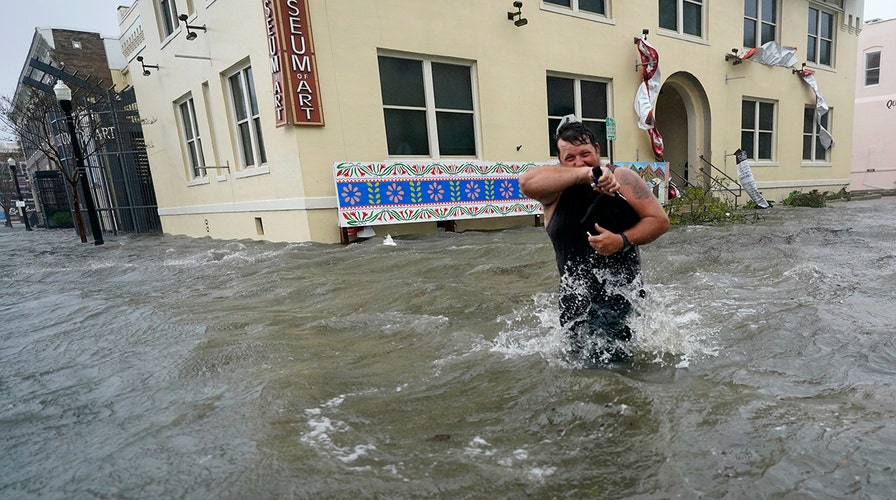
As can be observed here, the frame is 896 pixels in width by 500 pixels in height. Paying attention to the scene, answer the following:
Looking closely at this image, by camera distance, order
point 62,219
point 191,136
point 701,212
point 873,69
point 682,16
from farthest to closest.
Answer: point 62,219, point 873,69, point 682,16, point 191,136, point 701,212

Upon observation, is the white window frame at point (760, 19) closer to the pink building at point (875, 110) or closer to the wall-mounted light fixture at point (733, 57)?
the wall-mounted light fixture at point (733, 57)

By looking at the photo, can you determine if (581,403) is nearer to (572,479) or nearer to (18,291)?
(572,479)

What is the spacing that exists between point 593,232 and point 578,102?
970 cm

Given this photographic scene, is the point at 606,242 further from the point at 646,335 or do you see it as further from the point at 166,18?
the point at 166,18

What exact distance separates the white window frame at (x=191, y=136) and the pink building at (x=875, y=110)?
102ft

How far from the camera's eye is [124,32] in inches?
579

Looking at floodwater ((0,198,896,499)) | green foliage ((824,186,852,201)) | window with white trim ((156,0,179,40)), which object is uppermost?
window with white trim ((156,0,179,40))

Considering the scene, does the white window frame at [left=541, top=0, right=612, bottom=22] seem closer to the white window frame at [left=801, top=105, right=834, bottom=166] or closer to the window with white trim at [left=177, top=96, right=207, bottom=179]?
the window with white trim at [left=177, top=96, right=207, bottom=179]

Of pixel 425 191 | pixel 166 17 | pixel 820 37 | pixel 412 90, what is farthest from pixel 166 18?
pixel 820 37

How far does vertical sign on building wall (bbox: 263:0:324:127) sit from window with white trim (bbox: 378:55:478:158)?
1.42 meters

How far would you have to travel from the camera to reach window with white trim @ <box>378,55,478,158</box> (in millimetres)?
8852

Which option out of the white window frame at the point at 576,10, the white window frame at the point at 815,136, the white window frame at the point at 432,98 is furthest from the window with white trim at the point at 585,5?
the white window frame at the point at 815,136

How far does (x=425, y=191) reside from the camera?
8.82 meters

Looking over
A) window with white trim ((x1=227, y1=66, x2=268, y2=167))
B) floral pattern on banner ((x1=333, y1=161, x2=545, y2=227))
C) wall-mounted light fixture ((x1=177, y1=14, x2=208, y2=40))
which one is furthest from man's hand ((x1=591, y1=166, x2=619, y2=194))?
wall-mounted light fixture ((x1=177, y1=14, x2=208, y2=40))
